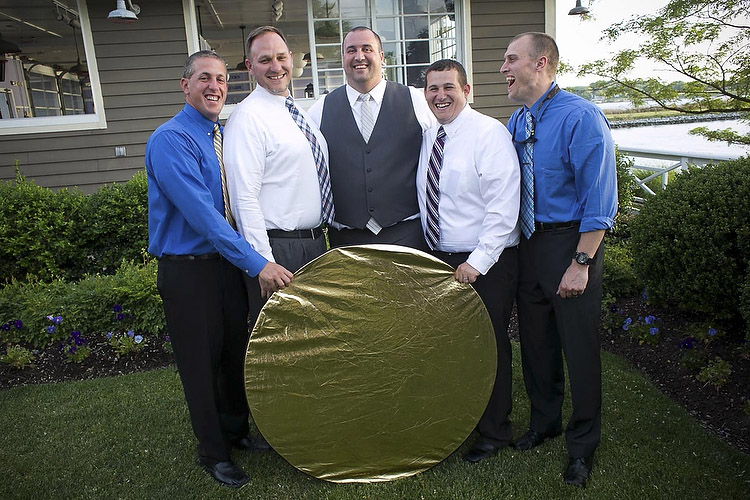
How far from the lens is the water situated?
23.1 feet

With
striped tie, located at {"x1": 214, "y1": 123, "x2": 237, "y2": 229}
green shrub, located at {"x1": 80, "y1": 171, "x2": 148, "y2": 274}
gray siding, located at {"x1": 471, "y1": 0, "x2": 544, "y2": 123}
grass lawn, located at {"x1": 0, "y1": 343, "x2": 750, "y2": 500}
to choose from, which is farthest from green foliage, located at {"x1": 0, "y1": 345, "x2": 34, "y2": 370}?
gray siding, located at {"x1": 471, "y1": 0, "x2": 544, "y2": 123}

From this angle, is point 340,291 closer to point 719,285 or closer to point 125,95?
point 719,285

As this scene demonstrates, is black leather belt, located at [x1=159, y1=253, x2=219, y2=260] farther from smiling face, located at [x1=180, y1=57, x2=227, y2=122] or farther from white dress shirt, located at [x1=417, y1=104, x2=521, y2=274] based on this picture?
white dress shirt, located at [x1=417, y1=104, x2=521, y2=274]

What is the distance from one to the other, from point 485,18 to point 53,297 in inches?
219

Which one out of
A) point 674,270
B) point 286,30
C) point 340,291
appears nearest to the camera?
point 340,291

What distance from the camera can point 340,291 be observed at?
228 cm

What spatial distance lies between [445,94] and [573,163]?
0.60 metres

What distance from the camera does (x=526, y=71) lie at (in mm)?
2340

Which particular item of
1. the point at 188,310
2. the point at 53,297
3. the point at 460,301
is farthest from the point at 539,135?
the point at 53,297

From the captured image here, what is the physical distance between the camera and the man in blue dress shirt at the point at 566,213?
224cm

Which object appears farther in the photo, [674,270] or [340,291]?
[674,270]

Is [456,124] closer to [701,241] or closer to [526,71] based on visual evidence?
[526,71]

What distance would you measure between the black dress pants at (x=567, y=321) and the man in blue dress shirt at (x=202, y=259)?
3.62 feet

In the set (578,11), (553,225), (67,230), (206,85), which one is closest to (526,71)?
(553,225)
